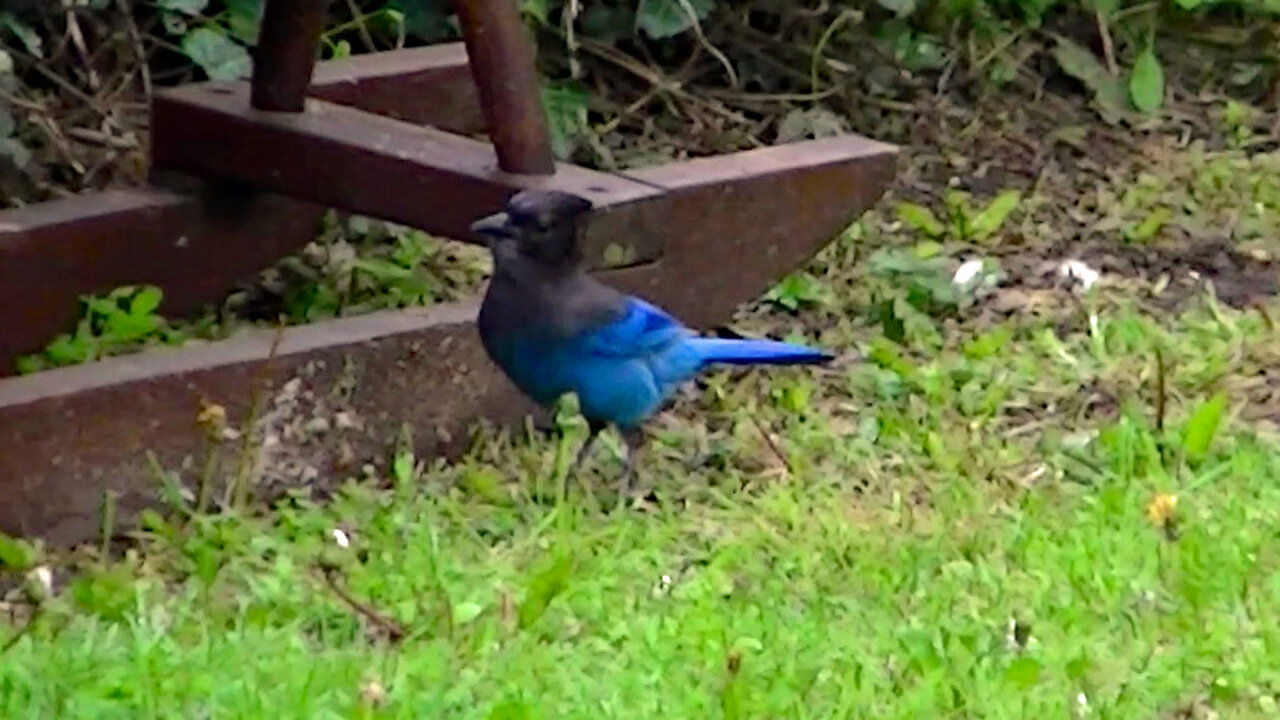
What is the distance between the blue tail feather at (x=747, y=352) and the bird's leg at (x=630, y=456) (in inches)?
6.2

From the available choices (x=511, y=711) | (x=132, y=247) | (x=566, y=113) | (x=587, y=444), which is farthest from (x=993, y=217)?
(x=511, y=711)

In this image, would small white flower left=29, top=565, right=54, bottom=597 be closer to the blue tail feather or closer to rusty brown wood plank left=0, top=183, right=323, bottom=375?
rusty brown wood plank left=0, top=183, right=323, bottom=375

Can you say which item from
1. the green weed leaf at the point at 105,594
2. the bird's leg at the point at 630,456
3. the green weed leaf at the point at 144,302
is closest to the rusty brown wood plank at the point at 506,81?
the bird's leg at the point at 630,456

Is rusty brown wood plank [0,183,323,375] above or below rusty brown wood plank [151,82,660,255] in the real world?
below

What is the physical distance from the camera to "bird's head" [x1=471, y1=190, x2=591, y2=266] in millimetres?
3850

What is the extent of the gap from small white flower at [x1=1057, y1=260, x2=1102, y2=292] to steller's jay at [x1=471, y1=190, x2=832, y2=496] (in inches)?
48.9

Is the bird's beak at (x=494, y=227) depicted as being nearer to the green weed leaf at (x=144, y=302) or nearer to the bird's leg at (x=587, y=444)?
the bird's leg at (x=587, y=444)

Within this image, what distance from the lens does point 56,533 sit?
3.57 metres

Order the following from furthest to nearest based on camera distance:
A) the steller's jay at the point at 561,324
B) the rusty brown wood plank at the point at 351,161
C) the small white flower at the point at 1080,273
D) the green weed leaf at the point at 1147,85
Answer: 1. the green weed leaf at the point at 1147,85
2. the small white flower at the point at 1080,273
3. the rusty brown wood plank at the point at 351,161
4. the steller's jay at the point at 561,324

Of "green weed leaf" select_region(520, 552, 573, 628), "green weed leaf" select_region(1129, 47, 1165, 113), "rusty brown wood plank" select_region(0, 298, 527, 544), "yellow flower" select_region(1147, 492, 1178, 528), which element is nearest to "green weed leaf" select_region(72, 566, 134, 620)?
"rusty brown wood plank" select_region(0, 298, 527, 544)

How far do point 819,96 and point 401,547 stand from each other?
2.43 m

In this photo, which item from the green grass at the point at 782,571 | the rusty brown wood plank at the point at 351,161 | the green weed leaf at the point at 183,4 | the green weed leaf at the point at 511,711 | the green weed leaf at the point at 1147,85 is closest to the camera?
the green weed leaf at the point at 511,711

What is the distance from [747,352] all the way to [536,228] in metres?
0.38

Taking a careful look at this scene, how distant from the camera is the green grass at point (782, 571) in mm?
3078
